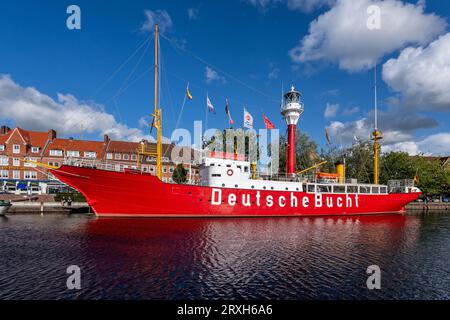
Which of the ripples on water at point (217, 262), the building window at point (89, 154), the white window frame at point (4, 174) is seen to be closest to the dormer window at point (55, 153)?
the building window at point (89, 154)

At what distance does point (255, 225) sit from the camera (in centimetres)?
2525

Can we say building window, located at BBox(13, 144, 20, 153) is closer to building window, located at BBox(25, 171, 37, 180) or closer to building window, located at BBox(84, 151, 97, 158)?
building window, located at BBox(25, 171, 37, 180)

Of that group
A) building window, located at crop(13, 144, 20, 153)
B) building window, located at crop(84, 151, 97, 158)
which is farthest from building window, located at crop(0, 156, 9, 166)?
building window, located at crop(84, 151, 97, 158)

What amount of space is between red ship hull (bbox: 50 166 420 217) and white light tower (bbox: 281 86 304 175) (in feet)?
16.3

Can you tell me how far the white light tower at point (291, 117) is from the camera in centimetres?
3506

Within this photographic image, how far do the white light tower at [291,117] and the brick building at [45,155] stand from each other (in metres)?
20.6

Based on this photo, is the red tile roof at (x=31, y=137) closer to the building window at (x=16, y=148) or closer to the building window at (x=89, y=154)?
the building window at (x=16, y=148)

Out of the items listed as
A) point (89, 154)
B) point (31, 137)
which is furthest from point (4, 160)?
point (89, 154)

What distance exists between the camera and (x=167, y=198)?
27.2 m

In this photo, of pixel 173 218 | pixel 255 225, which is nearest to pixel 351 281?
pixel 255 225

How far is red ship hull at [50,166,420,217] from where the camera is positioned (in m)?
26.0

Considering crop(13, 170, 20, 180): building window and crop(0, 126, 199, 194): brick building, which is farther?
crop(13, 170, 20, 180): building window
